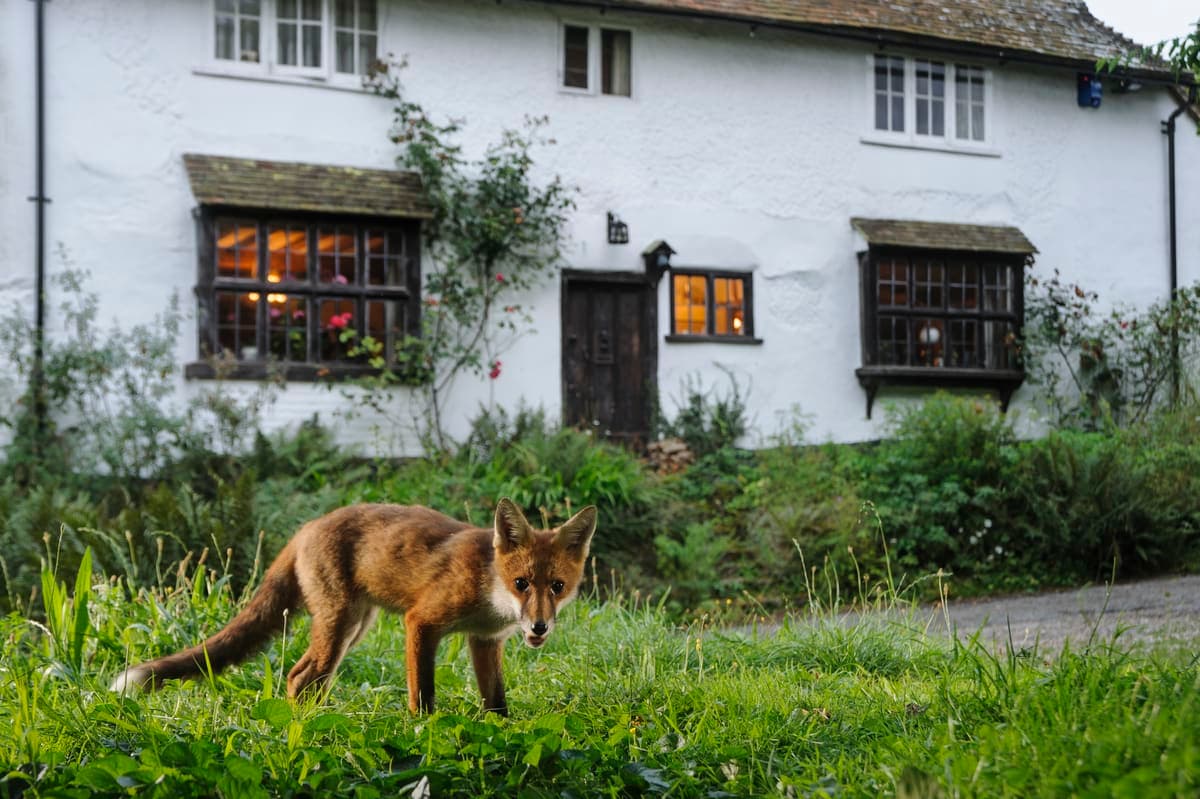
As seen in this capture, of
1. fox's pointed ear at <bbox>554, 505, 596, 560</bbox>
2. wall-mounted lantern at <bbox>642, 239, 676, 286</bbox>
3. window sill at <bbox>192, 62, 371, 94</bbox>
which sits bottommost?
fox's pointed ear at <bbox>554, 505, 596, 560</bbox>

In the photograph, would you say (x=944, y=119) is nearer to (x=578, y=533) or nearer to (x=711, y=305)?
(x=711, y=305)

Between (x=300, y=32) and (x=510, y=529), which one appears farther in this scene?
(x=300, y=32)

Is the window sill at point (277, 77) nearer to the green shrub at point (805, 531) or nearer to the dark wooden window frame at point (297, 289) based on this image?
the dark wooden window frame at point (297, 289)

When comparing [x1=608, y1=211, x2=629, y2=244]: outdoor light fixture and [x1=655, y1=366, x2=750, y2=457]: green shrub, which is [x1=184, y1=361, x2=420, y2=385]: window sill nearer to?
[x1=608, y1=211, x2=629, y2=244]: outdoor light fixture

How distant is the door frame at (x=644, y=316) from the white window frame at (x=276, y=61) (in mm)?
3334

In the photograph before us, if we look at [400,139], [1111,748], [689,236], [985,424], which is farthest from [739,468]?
[1111,748]

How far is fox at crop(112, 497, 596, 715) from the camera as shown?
4.31 meters

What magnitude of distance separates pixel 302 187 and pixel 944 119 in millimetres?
8976

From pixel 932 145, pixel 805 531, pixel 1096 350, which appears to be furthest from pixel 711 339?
pixel 1096 350

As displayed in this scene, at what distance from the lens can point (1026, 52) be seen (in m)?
16.3

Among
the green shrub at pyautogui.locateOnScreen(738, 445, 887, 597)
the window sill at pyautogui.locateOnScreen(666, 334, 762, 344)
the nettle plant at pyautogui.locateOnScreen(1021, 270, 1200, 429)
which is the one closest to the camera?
the green shrub at pyautogui.locateOnScreen(738, 445, 887, 597)

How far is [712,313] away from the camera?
15297 mm

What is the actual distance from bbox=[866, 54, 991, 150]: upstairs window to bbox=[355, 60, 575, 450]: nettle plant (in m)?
5.00

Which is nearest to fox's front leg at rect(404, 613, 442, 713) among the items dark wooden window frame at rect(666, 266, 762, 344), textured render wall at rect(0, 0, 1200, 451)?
textured render wall at rect(0, 0, 1200, 451)
